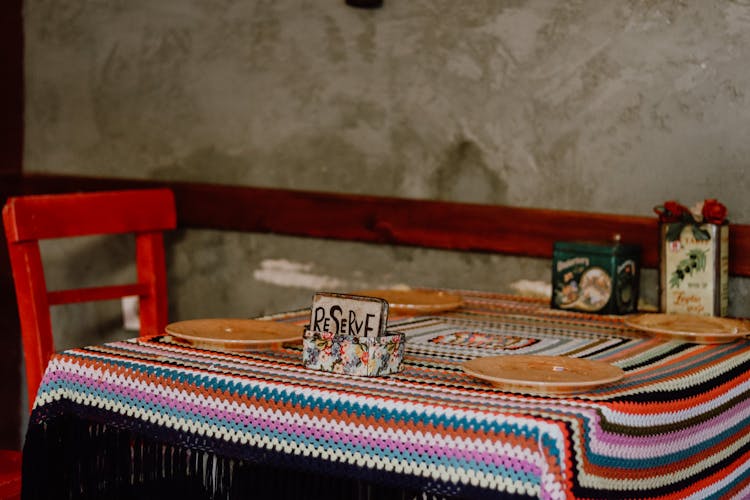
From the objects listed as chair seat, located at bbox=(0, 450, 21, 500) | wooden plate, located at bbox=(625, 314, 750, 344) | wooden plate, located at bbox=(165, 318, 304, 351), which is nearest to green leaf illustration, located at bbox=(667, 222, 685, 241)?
wooden plate, located at bbox=(625, 314, 750, 344)

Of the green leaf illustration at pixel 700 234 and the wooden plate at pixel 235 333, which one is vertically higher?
the green leaf illustration at pixel 700 234

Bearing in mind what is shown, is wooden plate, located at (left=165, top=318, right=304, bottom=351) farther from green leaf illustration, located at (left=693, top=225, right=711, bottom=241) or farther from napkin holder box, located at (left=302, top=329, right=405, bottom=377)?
green leaf illustration, located at (left=693, top=225, right=711, bottom=241)

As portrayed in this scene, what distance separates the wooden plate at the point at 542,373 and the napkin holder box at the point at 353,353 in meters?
0.12

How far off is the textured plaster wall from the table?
846 millimetres

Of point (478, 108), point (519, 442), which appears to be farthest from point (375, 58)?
point (519, 442)

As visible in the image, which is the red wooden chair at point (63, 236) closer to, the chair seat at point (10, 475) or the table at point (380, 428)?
the chair seat at point (10, 475)

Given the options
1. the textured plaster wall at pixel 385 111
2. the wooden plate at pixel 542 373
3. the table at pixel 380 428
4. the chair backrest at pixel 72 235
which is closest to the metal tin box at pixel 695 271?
the textured plaster wall at pixel 385 111

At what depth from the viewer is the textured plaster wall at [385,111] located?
8.54 ft

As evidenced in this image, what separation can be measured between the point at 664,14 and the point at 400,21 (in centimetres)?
76

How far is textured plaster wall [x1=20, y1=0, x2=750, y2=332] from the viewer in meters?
2.60

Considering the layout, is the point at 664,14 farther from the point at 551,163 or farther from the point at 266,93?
the point at 266,93

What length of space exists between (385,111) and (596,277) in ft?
2.95

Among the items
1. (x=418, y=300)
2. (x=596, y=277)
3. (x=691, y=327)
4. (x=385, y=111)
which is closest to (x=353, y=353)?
(x=418, y=300)

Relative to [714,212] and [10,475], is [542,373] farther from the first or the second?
[10,475]
